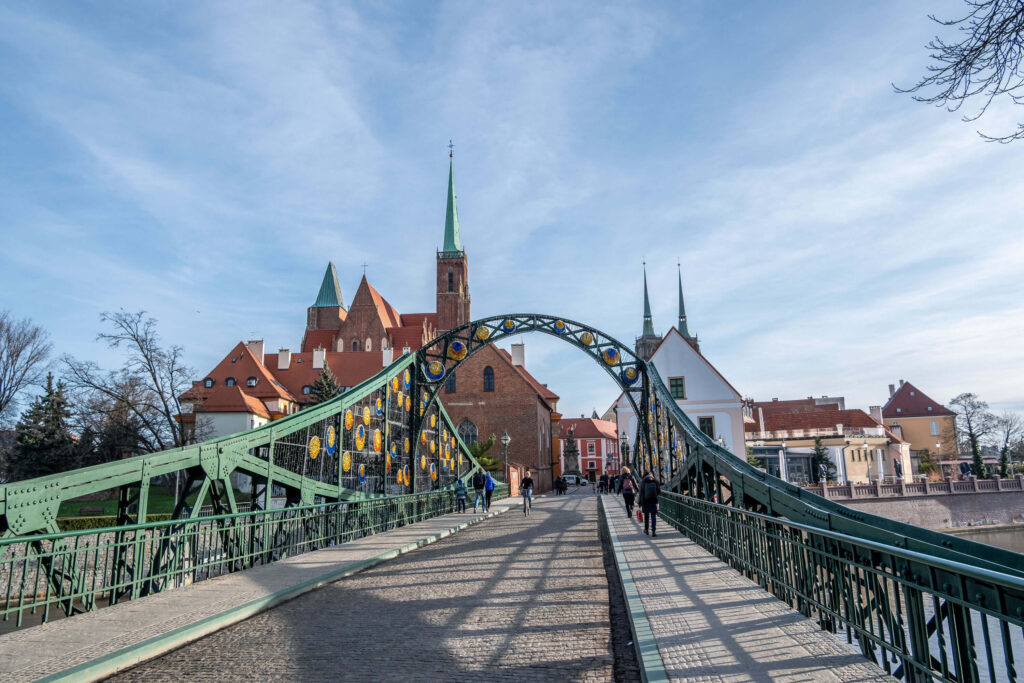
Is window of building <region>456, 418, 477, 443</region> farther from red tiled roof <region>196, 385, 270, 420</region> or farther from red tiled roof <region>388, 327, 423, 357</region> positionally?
red tiled roof <region>388, 327, 423, 357</region>

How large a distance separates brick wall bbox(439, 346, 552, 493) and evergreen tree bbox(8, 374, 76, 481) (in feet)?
78.3

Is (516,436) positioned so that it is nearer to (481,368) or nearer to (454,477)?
(481,368)

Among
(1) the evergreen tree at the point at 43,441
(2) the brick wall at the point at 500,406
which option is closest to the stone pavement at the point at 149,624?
(1) the evergreen tree at the point at 43,441

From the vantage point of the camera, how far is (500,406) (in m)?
48.8

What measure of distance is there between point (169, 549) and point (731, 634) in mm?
6651

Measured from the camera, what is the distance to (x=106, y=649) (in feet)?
17.2

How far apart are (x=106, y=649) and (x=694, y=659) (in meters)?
4.63

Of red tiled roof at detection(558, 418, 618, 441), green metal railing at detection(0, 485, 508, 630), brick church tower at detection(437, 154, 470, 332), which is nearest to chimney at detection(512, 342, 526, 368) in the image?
brick church tower at detection(437, 154, 470, 332)

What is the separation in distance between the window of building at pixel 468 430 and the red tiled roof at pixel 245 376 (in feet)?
51.9

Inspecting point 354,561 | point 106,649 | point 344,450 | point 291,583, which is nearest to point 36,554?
point 106,649

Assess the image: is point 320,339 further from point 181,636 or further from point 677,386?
point 181,636

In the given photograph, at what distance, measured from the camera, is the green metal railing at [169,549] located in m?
6.59

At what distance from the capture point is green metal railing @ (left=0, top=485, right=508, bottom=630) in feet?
21.6

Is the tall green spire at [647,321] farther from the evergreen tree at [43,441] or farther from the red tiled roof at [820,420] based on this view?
the evergreen tree at [43,441]
